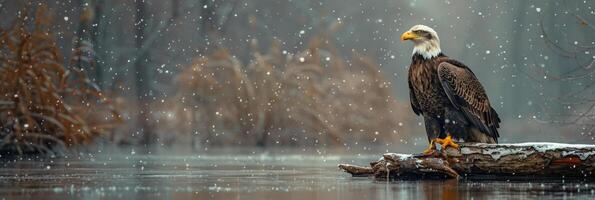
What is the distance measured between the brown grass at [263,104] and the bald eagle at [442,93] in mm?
9215

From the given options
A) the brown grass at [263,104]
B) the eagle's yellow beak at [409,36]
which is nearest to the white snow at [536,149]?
the eagle's yellow beak at [409,36]

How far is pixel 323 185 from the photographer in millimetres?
11039

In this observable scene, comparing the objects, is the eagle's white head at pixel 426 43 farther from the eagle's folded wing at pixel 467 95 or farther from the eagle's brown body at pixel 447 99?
the eagle's folded wing at pixel 467 95

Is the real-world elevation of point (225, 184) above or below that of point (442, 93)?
below

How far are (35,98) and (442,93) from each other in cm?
762

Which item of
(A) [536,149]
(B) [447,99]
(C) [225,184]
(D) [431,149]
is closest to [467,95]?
(B) [447,99]

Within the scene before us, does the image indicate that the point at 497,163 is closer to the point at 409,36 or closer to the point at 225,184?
the point at 409,36

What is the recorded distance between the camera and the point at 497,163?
11.7 meters

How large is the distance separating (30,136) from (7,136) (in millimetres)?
336

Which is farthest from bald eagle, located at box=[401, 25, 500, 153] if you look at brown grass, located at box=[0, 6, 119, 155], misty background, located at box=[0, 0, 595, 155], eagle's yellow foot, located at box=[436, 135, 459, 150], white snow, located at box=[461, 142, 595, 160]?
brown grass, located at box=[0, 6, 119, 155]

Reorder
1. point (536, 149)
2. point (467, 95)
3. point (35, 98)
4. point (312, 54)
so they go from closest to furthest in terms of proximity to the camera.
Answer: point (536, 149)
point (467, 95)
point (35, 98)
point (312, 54)

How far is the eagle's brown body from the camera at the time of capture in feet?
40.0

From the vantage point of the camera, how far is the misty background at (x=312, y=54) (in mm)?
21625

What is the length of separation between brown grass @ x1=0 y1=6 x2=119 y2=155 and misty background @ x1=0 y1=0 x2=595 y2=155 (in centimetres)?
58
